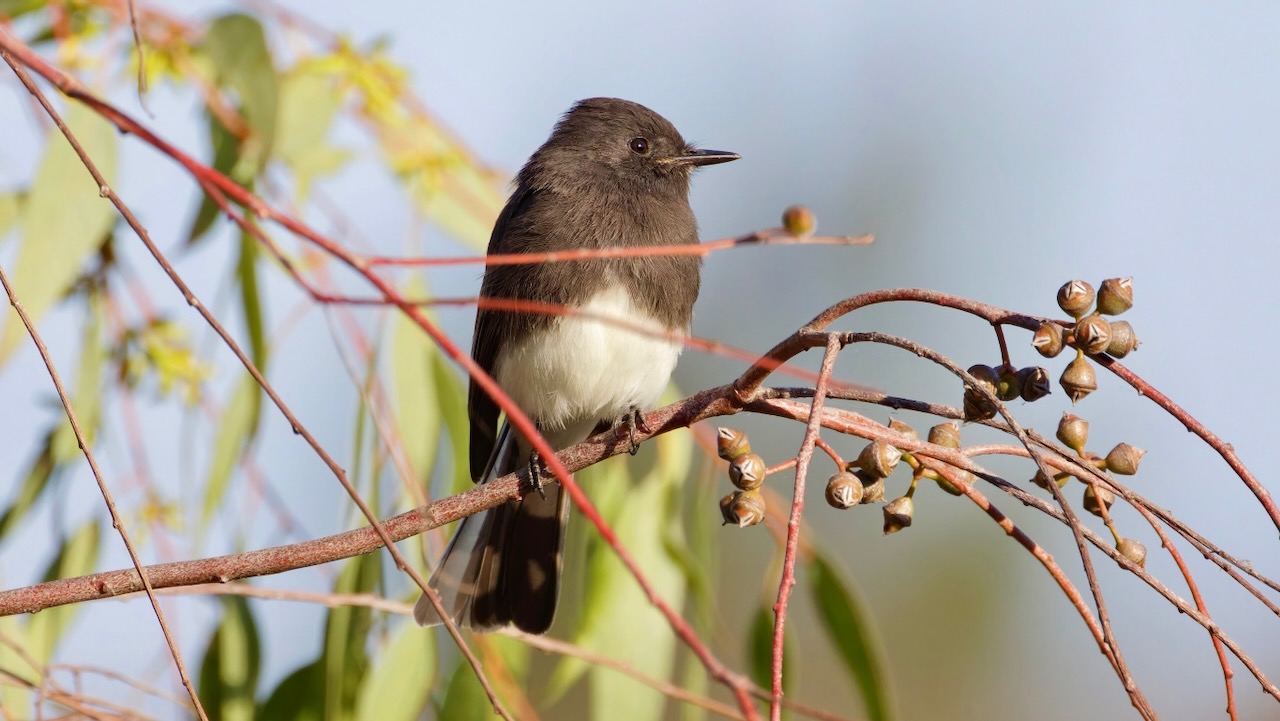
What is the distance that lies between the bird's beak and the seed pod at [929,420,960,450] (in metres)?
1.84

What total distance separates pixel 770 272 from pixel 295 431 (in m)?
6.87

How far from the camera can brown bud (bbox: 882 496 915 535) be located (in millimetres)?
1505

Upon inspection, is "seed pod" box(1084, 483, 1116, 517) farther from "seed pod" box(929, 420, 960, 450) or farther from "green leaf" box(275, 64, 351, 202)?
"green leaf" box(275, 64, 351, 202)

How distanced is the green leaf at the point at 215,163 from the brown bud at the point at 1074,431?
1773 millimetres

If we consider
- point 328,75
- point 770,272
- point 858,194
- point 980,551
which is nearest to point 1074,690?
→ point 980,551

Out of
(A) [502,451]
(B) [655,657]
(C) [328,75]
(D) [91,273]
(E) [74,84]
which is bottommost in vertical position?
(B) [655,657]

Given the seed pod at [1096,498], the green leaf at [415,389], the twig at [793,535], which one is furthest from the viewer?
the green leaf at [415,389]

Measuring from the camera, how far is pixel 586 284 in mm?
2795

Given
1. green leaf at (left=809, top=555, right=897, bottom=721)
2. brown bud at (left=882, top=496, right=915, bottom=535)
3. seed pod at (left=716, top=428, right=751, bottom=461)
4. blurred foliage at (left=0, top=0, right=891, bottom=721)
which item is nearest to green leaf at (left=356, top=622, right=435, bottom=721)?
blurred foliage at (left=0, top=0, right=891, bottom=721)

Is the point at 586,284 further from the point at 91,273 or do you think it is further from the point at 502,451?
the point at 91,273

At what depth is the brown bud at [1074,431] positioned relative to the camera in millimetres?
1443

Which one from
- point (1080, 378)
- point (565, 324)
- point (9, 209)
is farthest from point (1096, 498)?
point (9, 209)

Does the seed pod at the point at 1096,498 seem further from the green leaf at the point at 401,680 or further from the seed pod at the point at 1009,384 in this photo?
the green leaf at the point at 401,680

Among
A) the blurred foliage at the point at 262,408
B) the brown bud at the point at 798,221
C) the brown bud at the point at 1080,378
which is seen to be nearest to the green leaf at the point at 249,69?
the blurred foliage at the point at 262,408
